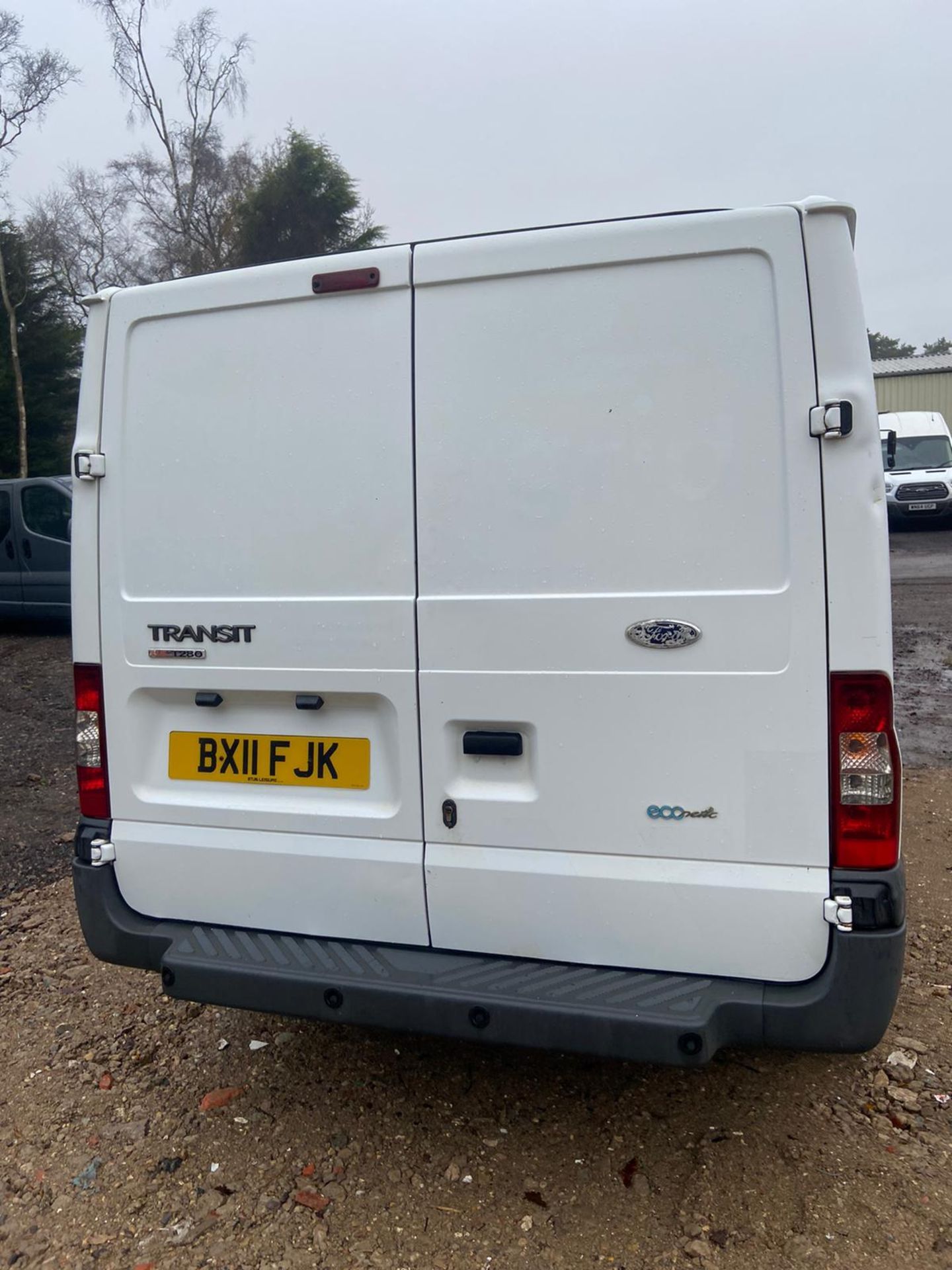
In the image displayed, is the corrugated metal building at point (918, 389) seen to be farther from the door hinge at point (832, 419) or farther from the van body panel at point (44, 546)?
the door hinge at point (832, 419)

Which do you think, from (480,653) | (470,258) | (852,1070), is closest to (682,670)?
(480,653)

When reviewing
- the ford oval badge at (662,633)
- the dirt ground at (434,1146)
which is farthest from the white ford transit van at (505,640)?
the dirt ground at (434,1146)

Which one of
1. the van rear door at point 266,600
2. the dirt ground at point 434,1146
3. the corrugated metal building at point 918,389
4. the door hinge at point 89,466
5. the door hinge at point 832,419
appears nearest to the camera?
the door hinge at point 832,419

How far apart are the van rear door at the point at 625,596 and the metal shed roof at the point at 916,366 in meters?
35.3

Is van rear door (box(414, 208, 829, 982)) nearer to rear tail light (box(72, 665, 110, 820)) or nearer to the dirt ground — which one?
the dirt ground

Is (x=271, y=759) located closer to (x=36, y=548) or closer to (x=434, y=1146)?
(x=434, y=1146)

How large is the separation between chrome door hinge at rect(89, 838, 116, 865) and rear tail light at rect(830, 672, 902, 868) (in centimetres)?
211

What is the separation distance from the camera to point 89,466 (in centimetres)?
302

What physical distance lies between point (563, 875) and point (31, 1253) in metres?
1.71

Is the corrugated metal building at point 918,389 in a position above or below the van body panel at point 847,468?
above

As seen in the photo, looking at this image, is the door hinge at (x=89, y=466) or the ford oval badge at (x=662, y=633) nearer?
the ford oval badge at (x=662, y=633)

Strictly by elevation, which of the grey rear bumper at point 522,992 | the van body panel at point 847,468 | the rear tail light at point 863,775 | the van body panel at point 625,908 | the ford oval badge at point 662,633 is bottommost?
the grey rear bumper at point 522,992

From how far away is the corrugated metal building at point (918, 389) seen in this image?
35.7m

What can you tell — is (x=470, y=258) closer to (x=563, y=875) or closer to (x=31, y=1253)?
(x=563, y=875)
